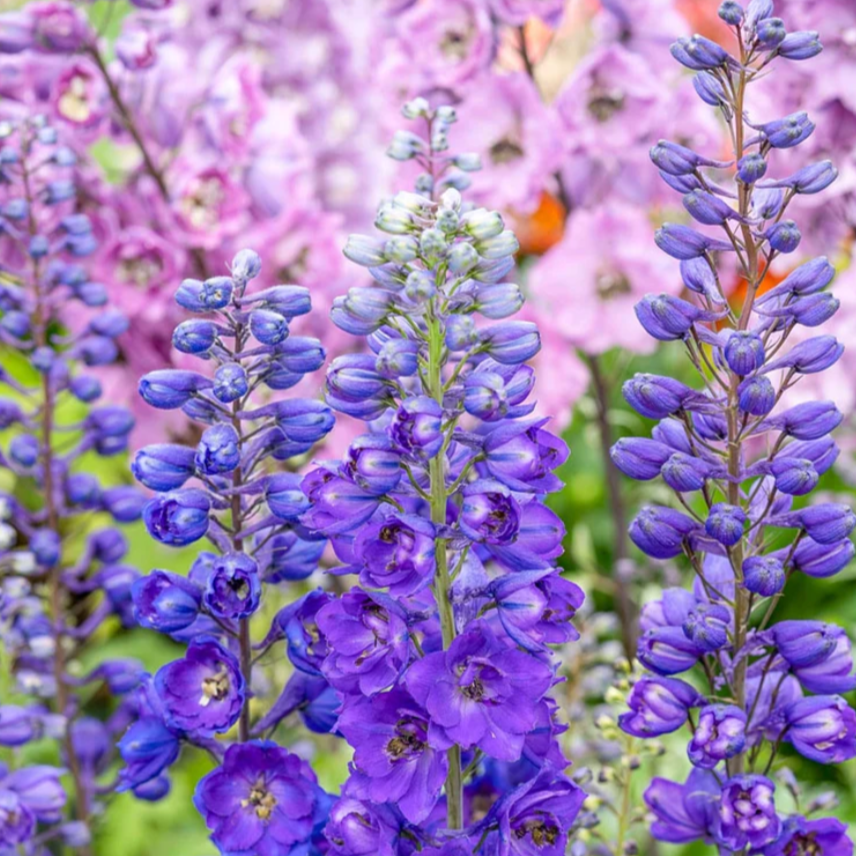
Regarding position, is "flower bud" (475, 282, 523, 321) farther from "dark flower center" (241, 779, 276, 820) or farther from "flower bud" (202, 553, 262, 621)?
"dark flower center" (241, 779, 276, 820)

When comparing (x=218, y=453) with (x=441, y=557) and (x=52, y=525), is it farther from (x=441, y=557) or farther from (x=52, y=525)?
(x=52, y=525)

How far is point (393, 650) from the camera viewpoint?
0.80m

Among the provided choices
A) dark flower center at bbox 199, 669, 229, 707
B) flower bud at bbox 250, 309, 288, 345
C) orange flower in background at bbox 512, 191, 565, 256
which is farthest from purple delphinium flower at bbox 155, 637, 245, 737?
orange flower in background at bbox 512, 191, 565, 256

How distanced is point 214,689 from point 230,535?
0.36 ft

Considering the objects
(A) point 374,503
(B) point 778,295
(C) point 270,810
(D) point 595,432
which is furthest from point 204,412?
(D) point 595,432

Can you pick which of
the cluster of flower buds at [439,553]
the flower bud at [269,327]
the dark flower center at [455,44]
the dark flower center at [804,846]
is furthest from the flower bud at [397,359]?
the dark flower center at [455,44]

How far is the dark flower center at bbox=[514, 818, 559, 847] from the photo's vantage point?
85cm

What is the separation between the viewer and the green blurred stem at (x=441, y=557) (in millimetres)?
818

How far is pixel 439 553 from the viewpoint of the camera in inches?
32.7

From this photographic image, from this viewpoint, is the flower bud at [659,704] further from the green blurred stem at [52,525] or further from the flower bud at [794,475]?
the green blurred stem at [52,525]

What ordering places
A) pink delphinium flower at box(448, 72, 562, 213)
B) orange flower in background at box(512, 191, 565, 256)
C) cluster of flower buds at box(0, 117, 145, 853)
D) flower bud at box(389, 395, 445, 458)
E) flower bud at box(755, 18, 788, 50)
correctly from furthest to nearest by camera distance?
orange flower in background at box(512, 191, 565, 256) < pink delphinium flower at box(448, 72, 562, 213) < cluster of flower buds at box(0, 117, 145, 853) < flower bud at box(755, 18, 788, 50) < flower bud at box(389, 395, 445, 458)

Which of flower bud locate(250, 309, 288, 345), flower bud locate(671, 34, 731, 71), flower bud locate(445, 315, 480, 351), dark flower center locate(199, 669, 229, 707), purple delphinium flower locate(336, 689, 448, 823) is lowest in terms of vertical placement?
dark flower center locate(199, 669, 229, 707)

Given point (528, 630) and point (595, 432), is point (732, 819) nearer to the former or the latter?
point (528, 630)

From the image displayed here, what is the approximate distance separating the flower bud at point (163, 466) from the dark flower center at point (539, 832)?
34 centimetres
